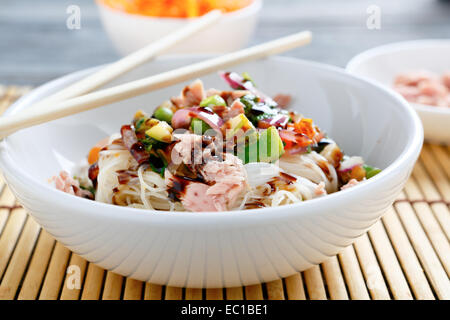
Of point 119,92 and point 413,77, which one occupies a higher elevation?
point 119,92

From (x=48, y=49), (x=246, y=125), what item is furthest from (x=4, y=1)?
(x=246, y=125)

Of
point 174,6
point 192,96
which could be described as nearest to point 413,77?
point 174,6

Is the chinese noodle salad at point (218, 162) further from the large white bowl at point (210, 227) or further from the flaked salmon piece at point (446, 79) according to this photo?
the flaked salmon piece at point (446, 79)

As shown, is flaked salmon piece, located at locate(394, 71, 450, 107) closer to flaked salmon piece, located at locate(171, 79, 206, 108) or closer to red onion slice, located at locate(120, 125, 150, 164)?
flaked salmon piece, located at locate(171, 79, 206, 108)

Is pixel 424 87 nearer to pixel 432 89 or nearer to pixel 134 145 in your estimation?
pixel 432 89

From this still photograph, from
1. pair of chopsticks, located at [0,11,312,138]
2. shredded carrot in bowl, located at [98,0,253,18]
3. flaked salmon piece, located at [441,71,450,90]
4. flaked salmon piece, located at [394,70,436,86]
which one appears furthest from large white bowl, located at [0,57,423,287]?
shredded carrot in bowl, located at [98,0,253,18]
